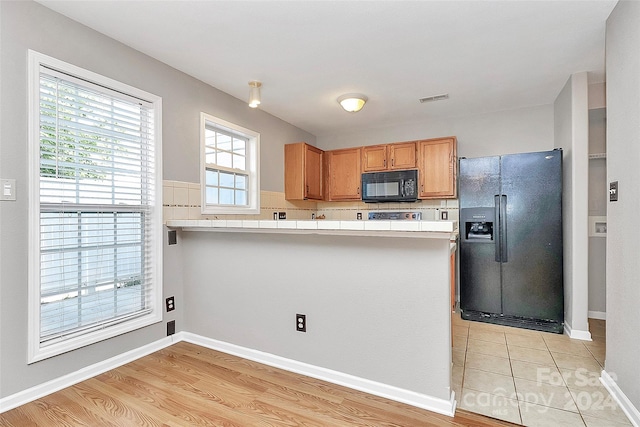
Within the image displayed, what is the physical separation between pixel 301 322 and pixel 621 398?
1.89 metres

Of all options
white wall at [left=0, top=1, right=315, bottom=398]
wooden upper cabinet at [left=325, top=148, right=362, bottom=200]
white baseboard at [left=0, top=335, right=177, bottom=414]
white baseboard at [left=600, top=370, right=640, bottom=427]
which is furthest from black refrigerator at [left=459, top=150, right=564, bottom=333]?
white baseboard at [left=0, top=335, right=177, bottom=414]

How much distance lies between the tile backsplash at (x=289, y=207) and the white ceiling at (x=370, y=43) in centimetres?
108

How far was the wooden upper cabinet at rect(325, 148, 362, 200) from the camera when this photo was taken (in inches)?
179

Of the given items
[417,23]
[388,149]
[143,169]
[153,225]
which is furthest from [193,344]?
[388,149]

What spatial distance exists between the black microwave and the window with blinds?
2658 millimetres

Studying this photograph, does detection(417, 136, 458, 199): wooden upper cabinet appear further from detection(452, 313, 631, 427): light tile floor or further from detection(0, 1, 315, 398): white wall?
detection(0, 1, 315, 398): white wall

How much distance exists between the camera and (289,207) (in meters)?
4.46

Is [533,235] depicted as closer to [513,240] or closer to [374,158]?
[513,240]

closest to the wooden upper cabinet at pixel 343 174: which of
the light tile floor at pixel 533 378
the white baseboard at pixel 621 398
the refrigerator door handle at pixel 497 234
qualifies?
the refrigerator door handle at pixel 497 234

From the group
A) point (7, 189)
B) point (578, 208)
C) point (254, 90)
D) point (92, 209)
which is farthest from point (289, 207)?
point (578, 208)

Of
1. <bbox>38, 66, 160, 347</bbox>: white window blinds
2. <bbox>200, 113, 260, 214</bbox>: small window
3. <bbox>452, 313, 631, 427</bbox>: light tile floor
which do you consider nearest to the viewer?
<bbox>452, 313, 631, 427</bbox>: light tile floor

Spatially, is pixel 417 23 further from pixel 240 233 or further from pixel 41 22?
pixel 41 22

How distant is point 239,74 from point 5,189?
1864mm

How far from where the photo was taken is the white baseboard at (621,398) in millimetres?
1638
